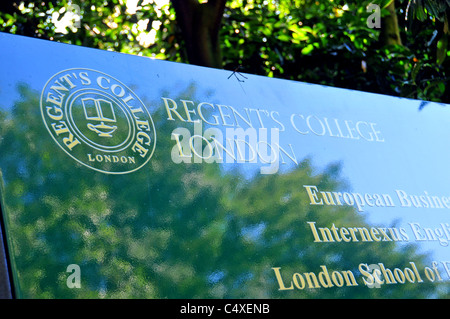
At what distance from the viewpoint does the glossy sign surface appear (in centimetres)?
304

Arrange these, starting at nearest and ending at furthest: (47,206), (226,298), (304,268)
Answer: (47,206), (226,298), (304,268)

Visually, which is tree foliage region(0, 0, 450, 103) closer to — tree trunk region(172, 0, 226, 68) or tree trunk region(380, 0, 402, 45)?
tree trunk region(380, 0, 402, 45)

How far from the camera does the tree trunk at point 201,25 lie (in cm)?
643

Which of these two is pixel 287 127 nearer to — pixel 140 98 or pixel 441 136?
pixel 140 98

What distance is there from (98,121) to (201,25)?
10.9ft

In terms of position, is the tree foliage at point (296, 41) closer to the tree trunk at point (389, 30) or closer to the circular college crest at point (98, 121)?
the tree trunk at point (389, 30)

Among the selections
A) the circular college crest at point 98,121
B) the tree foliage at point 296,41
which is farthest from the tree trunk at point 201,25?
the circular college crest at point 98,121

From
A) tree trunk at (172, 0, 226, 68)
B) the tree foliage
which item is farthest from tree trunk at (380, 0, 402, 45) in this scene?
tree trunk at (172, 0, 226, 68)

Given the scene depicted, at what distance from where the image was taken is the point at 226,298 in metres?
3.24

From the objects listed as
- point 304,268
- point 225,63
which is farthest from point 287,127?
point 225,63

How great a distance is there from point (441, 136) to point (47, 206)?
10.6 feet

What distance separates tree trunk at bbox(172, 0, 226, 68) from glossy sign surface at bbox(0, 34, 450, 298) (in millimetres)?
2332

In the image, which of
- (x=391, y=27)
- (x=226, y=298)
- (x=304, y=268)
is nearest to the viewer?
(x=226, y=298)

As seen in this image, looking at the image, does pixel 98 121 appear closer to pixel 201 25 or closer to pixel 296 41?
pixel 201 25
